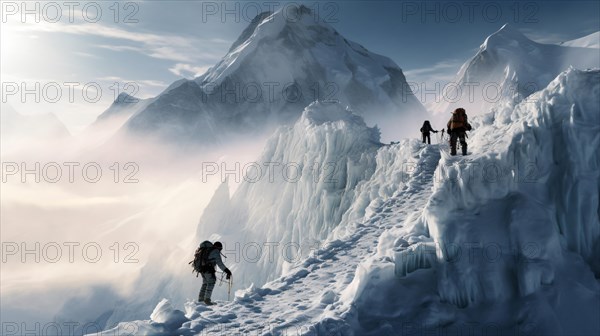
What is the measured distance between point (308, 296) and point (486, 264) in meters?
4.12

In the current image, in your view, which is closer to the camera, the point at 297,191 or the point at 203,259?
the point at 203,259

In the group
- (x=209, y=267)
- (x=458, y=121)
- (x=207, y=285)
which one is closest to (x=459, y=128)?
(x=458, y=121)

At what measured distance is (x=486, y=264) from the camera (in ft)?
29.8

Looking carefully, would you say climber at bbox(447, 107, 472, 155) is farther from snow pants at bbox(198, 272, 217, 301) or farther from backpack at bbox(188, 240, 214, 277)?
snow pants at bbox(198, 272, 217, 301)

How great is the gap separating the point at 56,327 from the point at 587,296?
87.5 metres

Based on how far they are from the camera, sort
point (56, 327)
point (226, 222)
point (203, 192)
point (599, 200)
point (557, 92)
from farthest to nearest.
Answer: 1. point (203, 192)
2. point (56, 327)
3. point (226, 222)
4. point (557, 92)
5. point (599, 200)

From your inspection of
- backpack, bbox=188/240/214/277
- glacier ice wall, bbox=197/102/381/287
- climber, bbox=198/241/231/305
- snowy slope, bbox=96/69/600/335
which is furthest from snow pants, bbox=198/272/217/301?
glacier ice wall, bbox=197/102/381/287

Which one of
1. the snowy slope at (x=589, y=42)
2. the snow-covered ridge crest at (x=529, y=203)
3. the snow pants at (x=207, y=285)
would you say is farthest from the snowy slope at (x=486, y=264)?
the snowy slope at (x=589, y=42)

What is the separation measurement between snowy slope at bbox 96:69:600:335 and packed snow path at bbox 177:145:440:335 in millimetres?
42

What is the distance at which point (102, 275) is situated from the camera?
77375 mm

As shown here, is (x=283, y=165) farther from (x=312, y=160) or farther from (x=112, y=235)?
(x=112, y=235)

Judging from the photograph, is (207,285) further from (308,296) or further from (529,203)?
(529,203)

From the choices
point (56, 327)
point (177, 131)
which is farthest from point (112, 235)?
point (177, 131)

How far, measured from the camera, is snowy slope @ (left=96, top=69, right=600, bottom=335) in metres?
8.69
